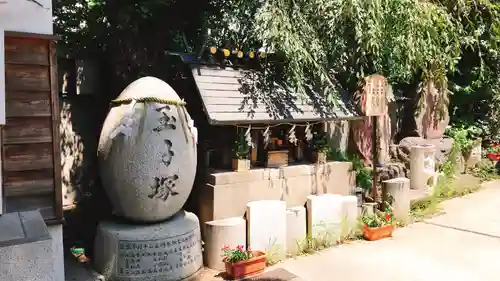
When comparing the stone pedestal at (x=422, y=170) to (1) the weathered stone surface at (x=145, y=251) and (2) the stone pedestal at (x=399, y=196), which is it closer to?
(2) the stone pedestal at (x=399, y=196)

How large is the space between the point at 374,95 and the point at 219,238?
13.7 feet

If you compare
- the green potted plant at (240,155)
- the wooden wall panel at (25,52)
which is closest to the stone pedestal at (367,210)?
the green potted plant at (240,155)

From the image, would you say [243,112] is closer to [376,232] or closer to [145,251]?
[145,251]

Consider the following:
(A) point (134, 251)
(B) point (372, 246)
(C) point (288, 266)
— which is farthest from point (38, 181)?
(B) point (372, 246)

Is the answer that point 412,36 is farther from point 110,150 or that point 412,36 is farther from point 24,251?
point 24,251

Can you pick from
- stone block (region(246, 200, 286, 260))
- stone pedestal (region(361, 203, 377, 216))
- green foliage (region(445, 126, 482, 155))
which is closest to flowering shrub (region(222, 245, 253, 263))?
stone block (region(246, 200, 286, 260))

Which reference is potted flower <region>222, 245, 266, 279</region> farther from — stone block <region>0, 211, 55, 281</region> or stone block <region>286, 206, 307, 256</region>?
stone block <region>0, 211, 55, 281</region>

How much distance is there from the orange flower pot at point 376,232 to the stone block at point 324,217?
570 mm

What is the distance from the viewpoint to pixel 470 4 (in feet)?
38.7

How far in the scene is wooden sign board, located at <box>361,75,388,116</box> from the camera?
8039 millimetres

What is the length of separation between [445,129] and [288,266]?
890 cm

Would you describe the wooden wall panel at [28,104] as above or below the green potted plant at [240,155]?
above

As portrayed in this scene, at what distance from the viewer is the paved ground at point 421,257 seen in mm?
6113

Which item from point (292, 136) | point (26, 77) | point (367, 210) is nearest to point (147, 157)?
point (26, 77)
